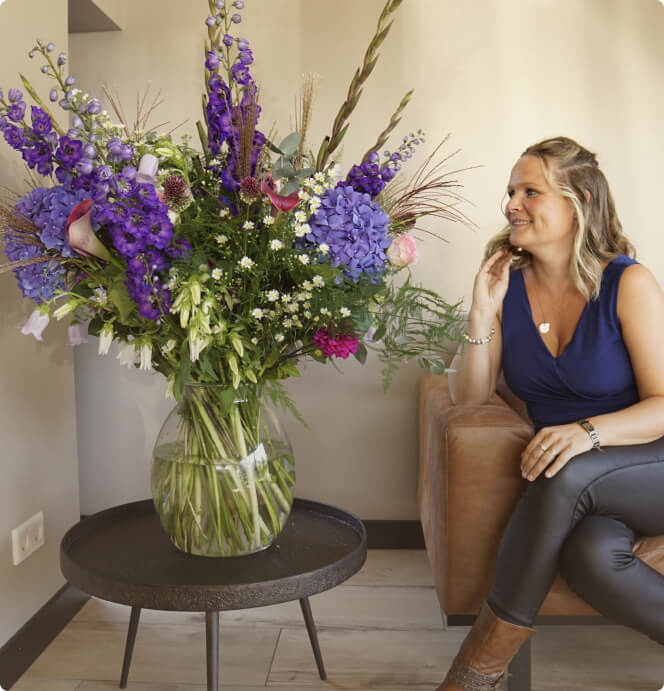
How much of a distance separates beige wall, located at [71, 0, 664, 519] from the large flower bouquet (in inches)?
42.8

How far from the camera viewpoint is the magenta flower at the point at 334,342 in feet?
3.80

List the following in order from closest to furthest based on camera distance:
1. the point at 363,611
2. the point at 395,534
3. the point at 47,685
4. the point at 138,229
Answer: the point at 138,229
the point at 47,685
the point at 363,611
the point at 395,534

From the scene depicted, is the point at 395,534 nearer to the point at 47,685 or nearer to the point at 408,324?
the point at 47,685

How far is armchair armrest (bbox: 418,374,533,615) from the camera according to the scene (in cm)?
166

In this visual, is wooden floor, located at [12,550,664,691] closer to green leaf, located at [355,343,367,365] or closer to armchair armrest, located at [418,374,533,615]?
armchair armrest, located at [418,374,533,615]

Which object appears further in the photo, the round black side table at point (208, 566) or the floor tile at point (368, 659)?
the floor tile at point (368, 659)

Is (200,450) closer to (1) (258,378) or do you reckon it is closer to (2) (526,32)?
(1) (258,378)

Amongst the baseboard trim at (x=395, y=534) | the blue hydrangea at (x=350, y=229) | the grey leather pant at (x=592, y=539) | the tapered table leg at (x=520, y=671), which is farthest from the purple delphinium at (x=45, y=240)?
the baseboard trim at (x=395, y=534)

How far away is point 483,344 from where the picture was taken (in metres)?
1.86

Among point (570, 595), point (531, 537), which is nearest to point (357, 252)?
point (531, 537)

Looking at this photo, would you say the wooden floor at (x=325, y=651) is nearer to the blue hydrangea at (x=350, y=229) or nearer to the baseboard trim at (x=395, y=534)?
the baseboard trim at (x=395, y=534)

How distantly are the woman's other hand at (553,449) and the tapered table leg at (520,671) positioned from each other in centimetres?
42

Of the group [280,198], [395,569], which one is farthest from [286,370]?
[395,569]

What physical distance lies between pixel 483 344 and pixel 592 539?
0.58 m
